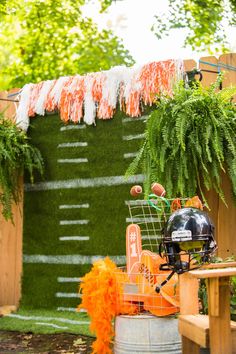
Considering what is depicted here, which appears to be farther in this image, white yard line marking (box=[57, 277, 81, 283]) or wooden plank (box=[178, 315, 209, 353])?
white yard line marking (box=[57, 277, 81, 283])

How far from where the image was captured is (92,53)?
11.9 metres

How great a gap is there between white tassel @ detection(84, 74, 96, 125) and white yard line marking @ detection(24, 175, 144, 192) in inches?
20.1

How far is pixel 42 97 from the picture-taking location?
17.3 ft

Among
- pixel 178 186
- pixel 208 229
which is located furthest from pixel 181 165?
pixel 208 229

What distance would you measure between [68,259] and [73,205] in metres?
0.49

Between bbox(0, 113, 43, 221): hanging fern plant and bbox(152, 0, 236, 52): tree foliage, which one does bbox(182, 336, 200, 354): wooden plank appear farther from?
bbox(152, 0, 236, 52): tree foliage

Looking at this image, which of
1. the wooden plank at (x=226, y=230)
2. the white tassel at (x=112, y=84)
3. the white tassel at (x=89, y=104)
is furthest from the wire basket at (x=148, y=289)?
the white tassel at (x=89, y=104)

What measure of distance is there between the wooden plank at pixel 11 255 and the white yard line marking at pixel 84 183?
19 cm

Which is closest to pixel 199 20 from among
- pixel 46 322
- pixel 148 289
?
pixel 46 322

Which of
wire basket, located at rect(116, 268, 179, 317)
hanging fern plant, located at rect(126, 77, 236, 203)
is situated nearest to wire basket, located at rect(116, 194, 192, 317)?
wire basket, located at rect(116, 268, 179, 317)

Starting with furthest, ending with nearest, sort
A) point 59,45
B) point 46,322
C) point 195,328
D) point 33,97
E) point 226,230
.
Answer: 1. point 59,45
2. point 33,97
3. point 46,322
4. point 226,230
5. point 195,328

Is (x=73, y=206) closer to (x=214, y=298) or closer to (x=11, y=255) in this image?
(x=11, y=255)

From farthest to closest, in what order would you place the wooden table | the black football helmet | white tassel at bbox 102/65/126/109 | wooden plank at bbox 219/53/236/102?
white tassel at bbox 102/65/126/109
wooden plank at bbox 219/53/236/102
the black football helmet
the wooden table

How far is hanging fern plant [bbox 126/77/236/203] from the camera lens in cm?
392
